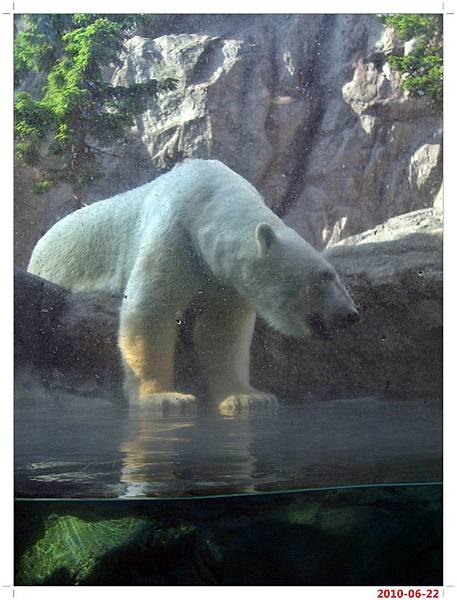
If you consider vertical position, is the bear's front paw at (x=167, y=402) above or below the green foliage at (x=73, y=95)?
below

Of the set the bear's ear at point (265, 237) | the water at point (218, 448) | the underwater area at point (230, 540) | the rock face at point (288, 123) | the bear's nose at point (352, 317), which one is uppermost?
the rock face at point (288, 123)

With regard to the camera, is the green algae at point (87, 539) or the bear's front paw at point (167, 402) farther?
the bear's front paw at point (167, 402)

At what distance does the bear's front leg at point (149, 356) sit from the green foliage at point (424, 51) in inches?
40.9

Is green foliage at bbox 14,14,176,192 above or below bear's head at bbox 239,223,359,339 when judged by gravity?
above

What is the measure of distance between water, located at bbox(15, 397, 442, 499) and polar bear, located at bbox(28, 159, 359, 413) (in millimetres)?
93

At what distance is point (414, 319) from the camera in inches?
108

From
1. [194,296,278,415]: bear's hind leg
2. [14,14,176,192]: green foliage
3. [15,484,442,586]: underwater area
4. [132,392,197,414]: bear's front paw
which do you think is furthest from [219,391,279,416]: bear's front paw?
[14,14,176,192]: green foliage

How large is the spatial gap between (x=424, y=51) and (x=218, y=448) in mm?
1361

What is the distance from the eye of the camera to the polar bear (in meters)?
2.70

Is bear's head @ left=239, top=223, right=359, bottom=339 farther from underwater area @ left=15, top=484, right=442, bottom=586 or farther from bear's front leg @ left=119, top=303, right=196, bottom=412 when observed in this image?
underwater area @ left=15, top=484, right=442, bottom=586

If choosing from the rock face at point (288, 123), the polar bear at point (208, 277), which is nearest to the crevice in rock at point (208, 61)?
the rock face at point (288, 123)

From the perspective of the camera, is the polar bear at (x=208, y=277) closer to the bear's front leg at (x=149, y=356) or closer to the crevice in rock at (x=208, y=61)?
the bear's front leg at (x=149, y=356)

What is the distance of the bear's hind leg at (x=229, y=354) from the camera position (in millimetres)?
2691
